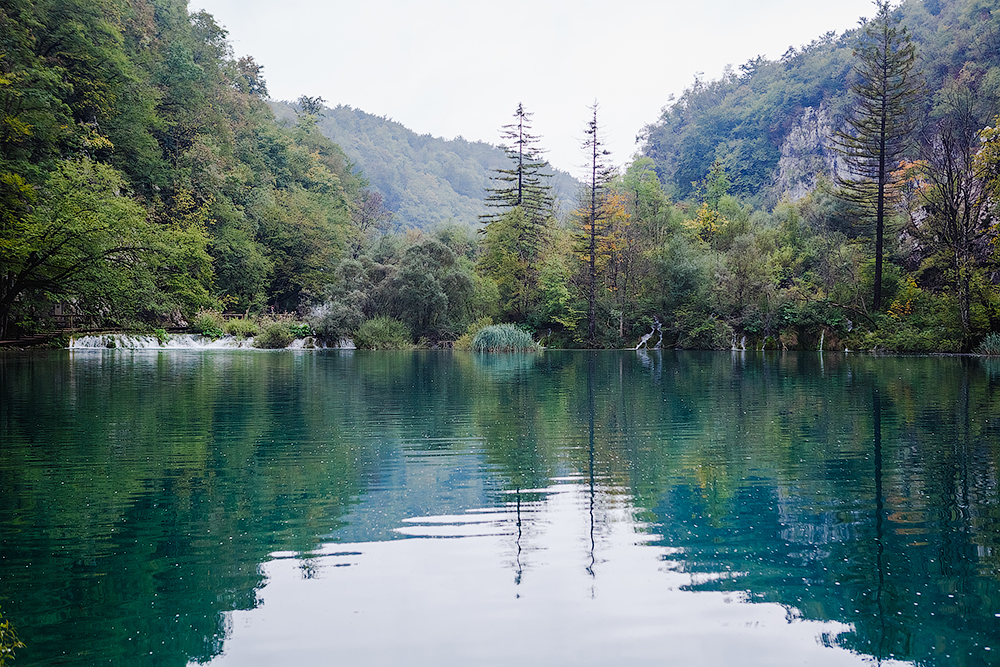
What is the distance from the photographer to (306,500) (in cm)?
571

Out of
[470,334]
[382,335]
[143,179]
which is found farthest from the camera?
[143,179]

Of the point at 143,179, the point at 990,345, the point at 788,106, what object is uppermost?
the point at 788,106

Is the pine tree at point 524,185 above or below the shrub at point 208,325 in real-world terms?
above

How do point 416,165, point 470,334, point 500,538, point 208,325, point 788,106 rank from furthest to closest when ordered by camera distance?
point 416,165, point 788,106, point 470,334, point 208,325, point 500,538

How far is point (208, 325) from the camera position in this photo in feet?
116

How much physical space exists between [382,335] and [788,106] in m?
49.9

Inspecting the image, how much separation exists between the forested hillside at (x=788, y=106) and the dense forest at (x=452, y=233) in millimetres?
507

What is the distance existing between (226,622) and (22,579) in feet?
4.54

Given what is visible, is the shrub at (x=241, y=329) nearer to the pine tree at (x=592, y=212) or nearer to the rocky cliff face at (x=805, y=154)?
the pine tree at (x=592, y=212)

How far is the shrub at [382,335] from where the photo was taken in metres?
36.1

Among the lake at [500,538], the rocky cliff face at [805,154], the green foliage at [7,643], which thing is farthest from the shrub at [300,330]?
the rocky cliff face at [805,154]

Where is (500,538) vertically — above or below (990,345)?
below

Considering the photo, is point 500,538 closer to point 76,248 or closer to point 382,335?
point 76,248

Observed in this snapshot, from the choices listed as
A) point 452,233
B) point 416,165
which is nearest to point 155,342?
point 452,233
